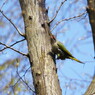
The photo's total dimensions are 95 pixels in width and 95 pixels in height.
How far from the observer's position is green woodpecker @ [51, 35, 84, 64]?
3782 mm

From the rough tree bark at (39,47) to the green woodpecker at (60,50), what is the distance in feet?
0.22

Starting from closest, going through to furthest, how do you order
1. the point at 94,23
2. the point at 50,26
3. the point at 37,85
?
the point at 94,23 < the point at 37,85 < the point at 50,26

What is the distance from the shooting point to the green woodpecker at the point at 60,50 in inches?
149

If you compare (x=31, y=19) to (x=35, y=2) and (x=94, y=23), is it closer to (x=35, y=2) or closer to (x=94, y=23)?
(x=35, y=2)

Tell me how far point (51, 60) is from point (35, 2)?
89cm

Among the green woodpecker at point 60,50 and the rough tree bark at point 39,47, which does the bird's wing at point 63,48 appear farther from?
the rough tree bark at point 39,47

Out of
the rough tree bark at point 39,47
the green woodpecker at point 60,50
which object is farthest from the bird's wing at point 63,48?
the rough tree bark at point 39,47

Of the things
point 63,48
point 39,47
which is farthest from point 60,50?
point 39,47

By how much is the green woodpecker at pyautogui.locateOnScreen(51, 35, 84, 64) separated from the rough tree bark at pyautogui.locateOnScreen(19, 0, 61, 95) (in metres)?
0.07

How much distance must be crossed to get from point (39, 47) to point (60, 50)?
0.28 m

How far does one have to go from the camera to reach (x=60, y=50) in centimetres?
380

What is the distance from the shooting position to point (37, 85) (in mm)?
3525

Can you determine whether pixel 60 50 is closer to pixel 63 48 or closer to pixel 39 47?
pixel 63 48

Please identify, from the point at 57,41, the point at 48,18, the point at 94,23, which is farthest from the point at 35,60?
the point at 94,23
